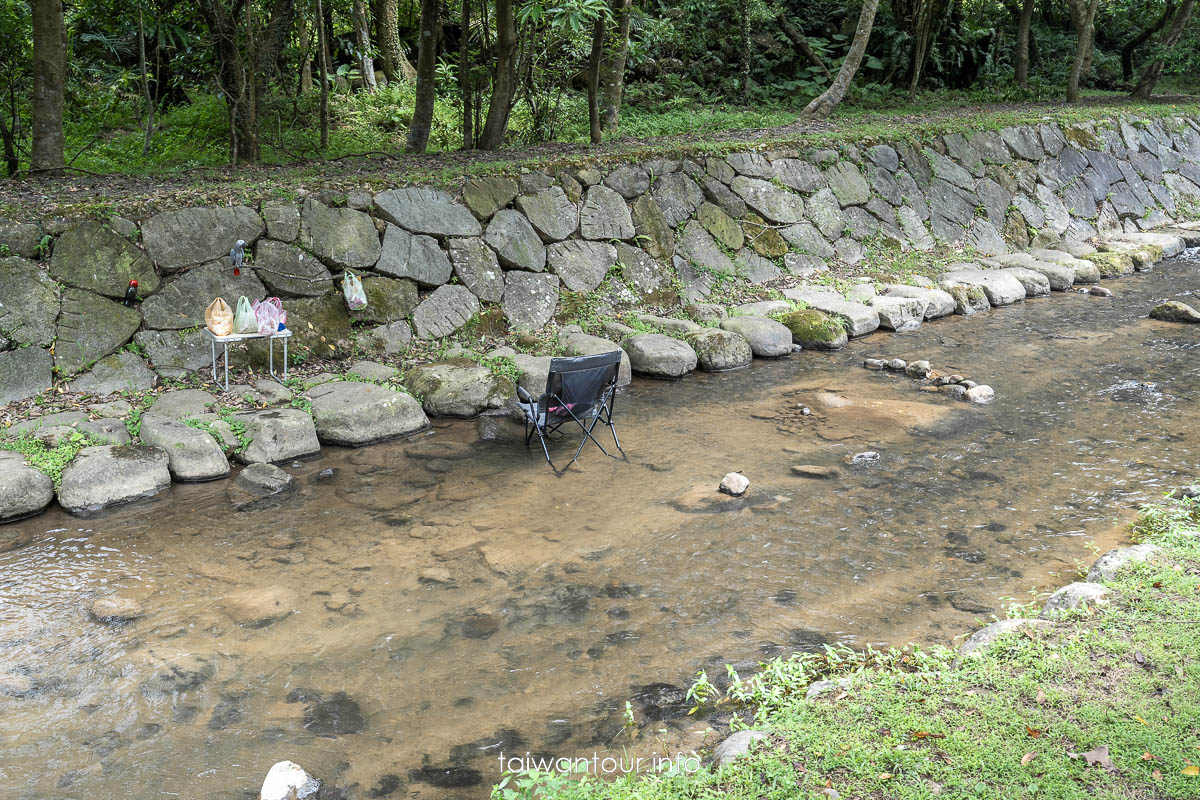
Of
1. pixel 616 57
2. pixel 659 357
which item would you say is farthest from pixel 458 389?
pixel 616 57

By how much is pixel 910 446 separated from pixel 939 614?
92.3 inches

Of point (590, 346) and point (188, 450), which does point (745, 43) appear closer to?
point (590, 346)

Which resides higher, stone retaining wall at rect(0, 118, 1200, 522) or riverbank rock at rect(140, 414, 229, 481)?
stone retaining wall at rect(0, 118, 1200, 522)

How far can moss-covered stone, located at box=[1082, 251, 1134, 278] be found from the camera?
11773mm

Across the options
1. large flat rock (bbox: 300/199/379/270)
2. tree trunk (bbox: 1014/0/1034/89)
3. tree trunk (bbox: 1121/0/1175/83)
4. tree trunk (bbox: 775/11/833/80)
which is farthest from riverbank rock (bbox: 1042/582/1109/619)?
tree trunk (bbox: 1121/0/1175/83)

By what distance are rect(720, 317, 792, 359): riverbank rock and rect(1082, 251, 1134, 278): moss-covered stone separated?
228 inches

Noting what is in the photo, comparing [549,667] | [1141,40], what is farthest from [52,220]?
[1141,40]

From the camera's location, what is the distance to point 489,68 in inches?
429

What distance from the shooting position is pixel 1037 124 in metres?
13.7

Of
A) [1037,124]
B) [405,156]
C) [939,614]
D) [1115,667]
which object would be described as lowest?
[939,614]

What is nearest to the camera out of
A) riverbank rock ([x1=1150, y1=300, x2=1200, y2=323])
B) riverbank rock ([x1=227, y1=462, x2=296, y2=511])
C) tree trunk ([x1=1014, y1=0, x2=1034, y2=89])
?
riverbank rock ([x1=227, y1=462, x2=296, y2=511])

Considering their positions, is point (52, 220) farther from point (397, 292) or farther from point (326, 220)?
point (397, 292)

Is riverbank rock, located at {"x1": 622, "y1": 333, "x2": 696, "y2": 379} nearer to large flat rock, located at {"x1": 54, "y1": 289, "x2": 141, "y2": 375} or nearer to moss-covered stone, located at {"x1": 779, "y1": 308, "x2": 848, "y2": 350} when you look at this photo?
moss-covered stone, located at {"x1": 779, "y1": 308, "x2": 848, "y2": 350}

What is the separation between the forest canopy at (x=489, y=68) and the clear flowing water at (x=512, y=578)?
379cm
